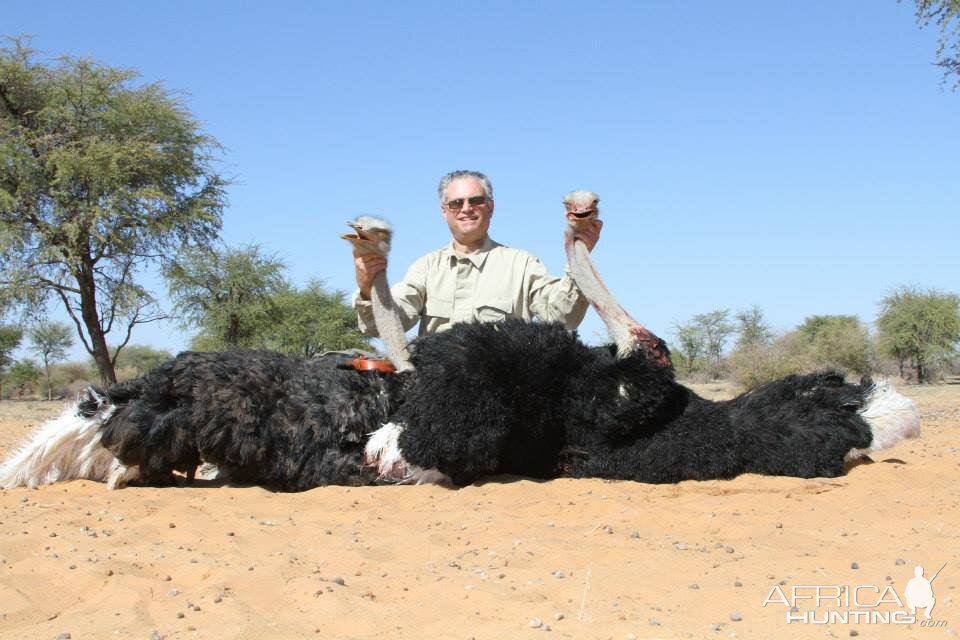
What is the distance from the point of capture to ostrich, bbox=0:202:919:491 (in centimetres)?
448

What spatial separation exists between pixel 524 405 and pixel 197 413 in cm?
173

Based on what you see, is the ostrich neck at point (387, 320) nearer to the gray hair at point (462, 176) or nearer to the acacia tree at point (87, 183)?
the gray hair at point (462, 176)

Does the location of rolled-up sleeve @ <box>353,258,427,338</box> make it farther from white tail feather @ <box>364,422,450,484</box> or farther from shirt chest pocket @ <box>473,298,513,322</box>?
white tail feather @ <box>364,422,450,484</box>

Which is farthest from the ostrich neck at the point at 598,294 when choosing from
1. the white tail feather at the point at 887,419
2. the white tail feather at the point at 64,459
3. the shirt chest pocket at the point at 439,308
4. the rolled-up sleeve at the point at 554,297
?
the white tail feather at the point at 64,459

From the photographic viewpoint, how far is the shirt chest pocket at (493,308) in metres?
5.57

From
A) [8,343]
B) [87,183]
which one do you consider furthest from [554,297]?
[8,343]

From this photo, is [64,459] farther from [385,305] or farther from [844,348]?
[844,348]

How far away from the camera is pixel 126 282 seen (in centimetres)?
1991

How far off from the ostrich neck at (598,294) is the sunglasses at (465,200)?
0.96 m

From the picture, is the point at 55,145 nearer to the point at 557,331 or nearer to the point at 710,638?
the point at 557,331

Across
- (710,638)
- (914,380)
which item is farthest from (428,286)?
(914,380)

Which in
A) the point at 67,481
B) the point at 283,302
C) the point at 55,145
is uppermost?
the point at 55,145

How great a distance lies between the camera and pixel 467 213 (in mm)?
5648

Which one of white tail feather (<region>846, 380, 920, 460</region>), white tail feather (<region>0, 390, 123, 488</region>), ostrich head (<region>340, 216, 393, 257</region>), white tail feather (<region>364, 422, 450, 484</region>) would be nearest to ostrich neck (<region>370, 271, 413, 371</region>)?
ostrich head (<region>340, 216, 393, 257</region>)
